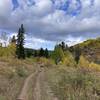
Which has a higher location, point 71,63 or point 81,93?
point 71,63

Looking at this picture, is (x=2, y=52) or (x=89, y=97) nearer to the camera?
(x=89, y=97)

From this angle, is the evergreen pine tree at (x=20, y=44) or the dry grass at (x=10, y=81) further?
the evergreen pine tree at (x=20, y=44)

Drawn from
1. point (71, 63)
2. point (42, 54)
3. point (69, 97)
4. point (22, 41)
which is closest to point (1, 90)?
point (69, 97)

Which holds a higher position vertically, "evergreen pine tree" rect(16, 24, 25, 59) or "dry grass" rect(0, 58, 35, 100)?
"evergreen pine tree" rect(16, 24, 25, 59)

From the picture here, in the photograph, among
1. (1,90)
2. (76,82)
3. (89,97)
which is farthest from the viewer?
(76,82)

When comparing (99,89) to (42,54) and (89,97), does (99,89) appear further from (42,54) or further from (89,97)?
(42,54)

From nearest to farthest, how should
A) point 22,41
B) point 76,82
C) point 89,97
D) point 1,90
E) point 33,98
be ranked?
point 89,97
point 33,98
point 1,90
point 76,82
point 22,41

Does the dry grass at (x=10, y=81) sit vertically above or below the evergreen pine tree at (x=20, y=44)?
below

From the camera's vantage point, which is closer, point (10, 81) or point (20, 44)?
point (10, 81)

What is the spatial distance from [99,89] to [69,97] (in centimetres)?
508

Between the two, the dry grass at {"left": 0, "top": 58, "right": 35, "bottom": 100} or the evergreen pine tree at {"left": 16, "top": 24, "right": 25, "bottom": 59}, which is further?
the evergreen pine tree at {"left": 16, "top": 24, "right": 25, "bottom": 59}

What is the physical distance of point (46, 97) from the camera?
66.0 ft

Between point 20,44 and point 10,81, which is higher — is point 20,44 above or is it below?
above

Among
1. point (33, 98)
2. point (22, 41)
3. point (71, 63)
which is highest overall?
point (22, 41)
